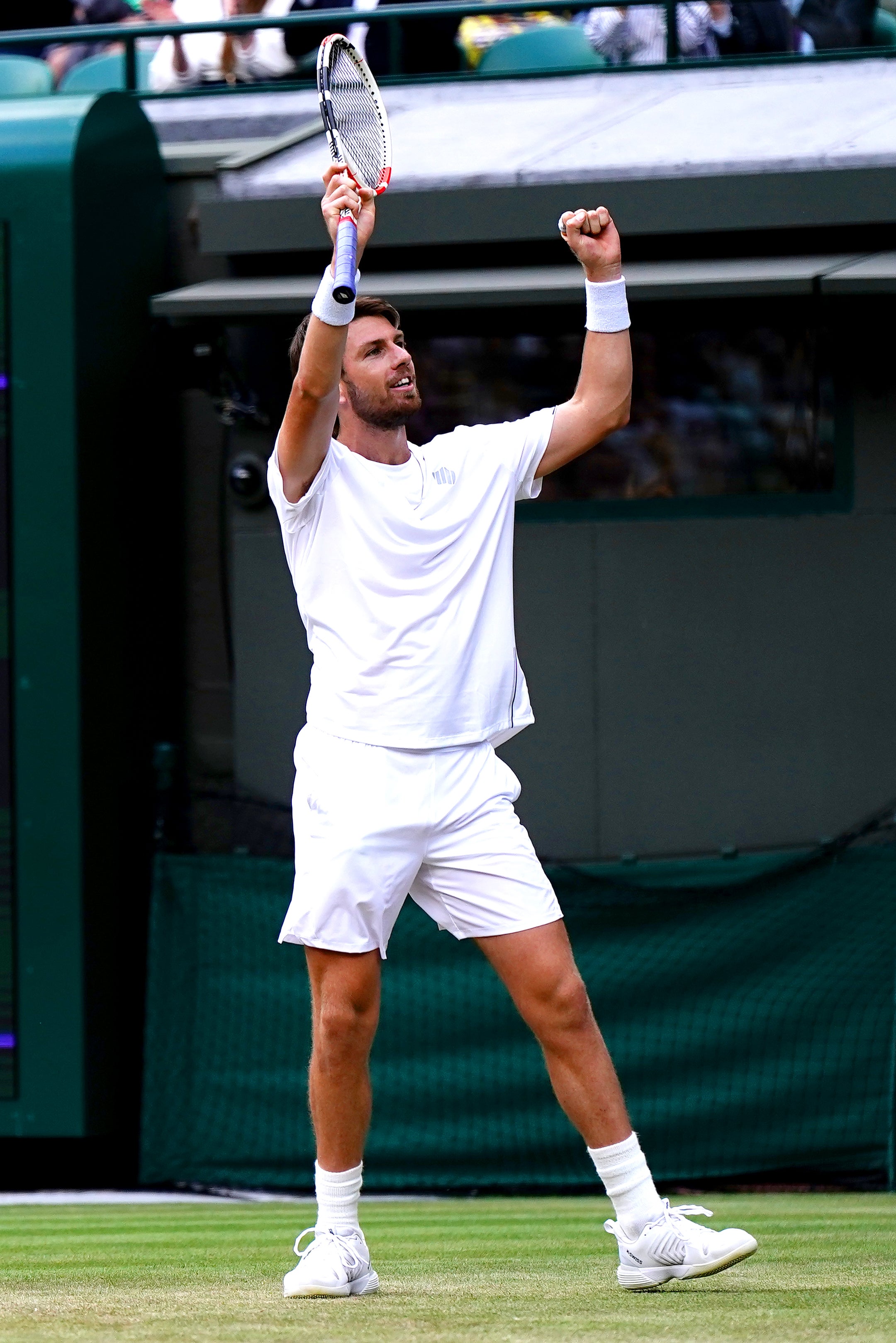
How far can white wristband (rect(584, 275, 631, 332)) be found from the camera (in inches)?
178

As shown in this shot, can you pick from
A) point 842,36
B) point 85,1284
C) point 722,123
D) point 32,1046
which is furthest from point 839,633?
point 85,1284

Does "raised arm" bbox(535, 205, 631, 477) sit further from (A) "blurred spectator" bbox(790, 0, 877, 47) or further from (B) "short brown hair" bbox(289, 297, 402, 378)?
(A) "blurred spectator" bbox(790, 0, 877, 47)

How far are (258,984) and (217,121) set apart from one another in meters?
4.28

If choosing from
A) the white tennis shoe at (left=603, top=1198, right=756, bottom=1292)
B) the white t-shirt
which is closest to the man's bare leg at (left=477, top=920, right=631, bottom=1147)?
the white tennis shoe at (left=603, top=1198, right=756, bottom=1292)

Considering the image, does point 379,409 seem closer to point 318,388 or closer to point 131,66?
point 318,388

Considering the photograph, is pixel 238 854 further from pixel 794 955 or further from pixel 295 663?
pixel 794 955

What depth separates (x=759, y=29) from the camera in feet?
31.3

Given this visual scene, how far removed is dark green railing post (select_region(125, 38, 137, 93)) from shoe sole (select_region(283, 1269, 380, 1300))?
7319 mm

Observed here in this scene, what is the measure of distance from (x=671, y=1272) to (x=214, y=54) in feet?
25.5

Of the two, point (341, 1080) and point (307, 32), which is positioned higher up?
point (307, 32)

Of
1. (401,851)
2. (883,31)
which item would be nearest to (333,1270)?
(401,851)

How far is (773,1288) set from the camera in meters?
4.09

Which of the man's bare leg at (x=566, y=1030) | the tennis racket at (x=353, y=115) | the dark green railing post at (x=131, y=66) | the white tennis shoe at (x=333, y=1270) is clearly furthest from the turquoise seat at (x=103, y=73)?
the white tennis shoe at (x=333, y=1270)

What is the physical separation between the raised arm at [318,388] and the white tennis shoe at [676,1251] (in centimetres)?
168
